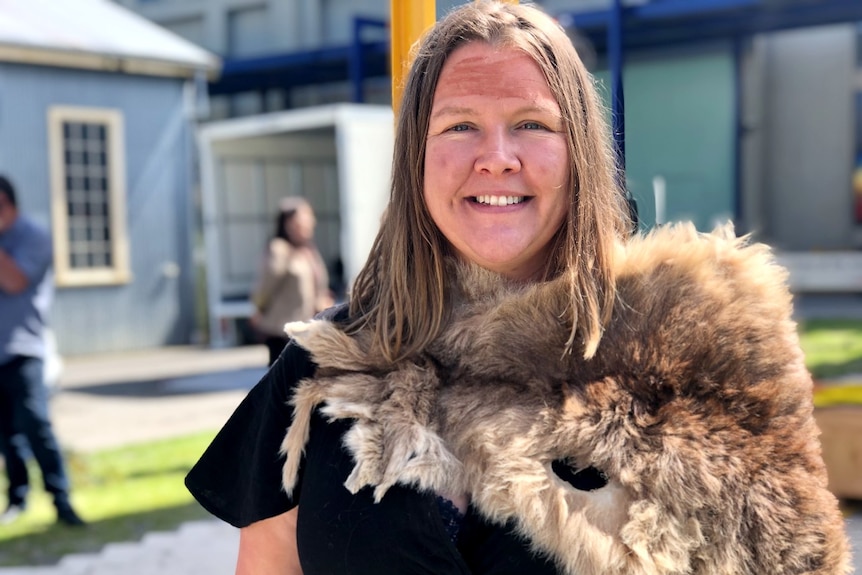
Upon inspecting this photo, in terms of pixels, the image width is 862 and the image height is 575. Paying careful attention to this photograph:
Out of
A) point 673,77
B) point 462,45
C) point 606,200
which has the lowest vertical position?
point 606,200

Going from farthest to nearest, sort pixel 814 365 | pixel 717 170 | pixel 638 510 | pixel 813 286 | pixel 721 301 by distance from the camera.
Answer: pixel 717 170
pixel 813 286
pixel 814 365
pixel 721 301
pixel 638 510

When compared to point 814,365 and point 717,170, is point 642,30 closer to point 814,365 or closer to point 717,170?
point 717,170

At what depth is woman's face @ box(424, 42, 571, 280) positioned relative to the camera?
4.69 ft

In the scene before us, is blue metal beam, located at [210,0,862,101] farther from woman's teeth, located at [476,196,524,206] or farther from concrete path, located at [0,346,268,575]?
woman's teeth, located at [476,196,524,206]

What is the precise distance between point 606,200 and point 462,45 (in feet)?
1.05

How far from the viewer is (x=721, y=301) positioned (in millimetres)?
1368

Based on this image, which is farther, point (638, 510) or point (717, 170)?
point (717, 170)

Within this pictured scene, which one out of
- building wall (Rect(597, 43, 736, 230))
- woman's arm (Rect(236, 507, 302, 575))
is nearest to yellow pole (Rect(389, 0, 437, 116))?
woman's arm (Rect(236, 507, 302, 575))

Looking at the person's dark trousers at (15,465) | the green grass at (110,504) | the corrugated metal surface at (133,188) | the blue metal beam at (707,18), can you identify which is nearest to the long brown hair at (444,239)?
the green grass at (110,504)

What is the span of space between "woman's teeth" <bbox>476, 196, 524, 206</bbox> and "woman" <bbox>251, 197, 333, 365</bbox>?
4.80 metres

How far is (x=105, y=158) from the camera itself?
13.3 metres

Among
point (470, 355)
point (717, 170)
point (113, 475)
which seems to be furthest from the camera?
point (717, 170)

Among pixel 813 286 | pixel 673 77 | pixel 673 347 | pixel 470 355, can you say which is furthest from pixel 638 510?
pixel 673 77

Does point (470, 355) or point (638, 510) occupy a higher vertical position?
point (470, 355)
